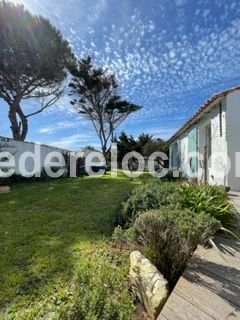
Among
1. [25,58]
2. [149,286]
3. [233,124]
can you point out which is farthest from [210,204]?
[25,58]

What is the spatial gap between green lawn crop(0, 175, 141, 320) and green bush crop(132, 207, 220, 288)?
46cm

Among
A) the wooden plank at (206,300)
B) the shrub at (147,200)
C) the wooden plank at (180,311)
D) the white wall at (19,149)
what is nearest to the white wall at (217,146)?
the shrub at (147,200)

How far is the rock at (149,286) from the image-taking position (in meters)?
2.32

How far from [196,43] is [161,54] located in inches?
67.5

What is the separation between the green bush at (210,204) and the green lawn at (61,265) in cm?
154

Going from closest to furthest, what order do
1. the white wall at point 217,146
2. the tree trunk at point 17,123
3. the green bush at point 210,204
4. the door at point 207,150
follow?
the green bush at point 210,204 → the white wall at point 217,146 → the door at point 207,150 → the tree trunk at point 17,123

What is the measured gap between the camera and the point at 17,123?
671 inches

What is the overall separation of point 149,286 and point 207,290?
0.54 metres

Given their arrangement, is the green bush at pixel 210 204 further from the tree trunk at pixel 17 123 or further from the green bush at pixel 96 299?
the tree trunk at pixel 17 123

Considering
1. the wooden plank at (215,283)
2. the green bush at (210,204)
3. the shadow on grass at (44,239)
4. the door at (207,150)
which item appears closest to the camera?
the wooden plank at (215,283)

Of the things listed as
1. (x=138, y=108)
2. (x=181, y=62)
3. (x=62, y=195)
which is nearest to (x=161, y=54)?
(x=181, y=62)

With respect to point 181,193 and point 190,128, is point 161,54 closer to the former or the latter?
point 190,128

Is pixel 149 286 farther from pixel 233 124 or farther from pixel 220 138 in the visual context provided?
pixel 220 138

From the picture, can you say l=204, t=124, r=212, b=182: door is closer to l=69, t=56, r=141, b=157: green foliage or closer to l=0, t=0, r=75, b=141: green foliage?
l=0, t=0, r=75, b=141: green foliage
